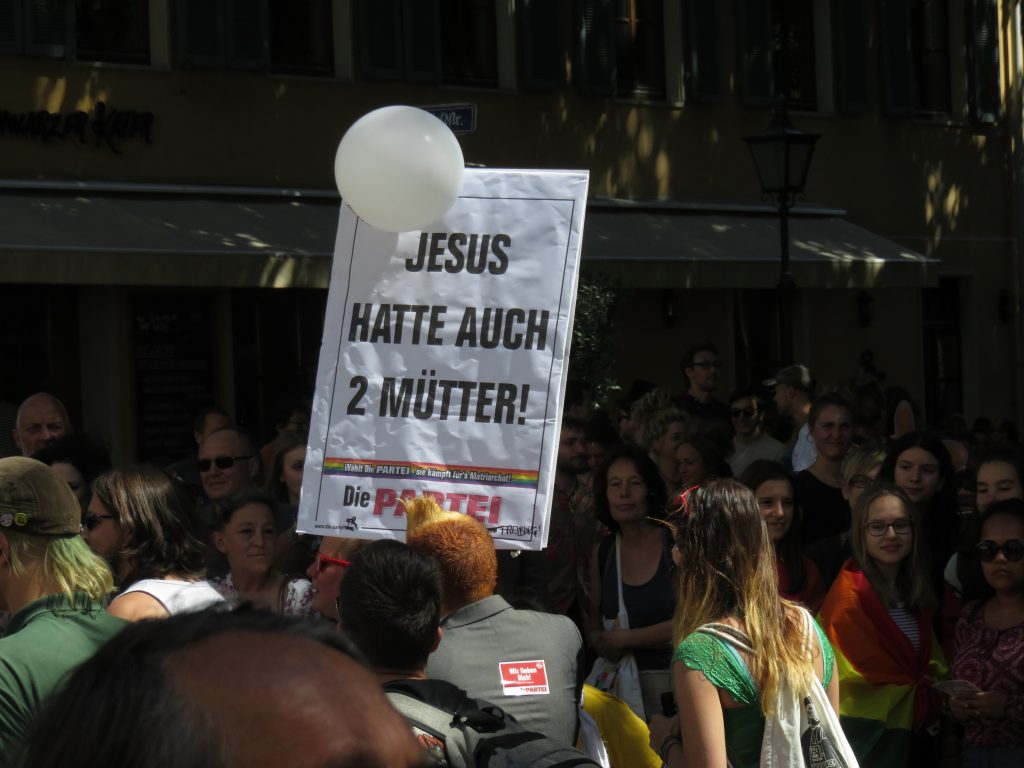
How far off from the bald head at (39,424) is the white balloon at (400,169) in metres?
2.90

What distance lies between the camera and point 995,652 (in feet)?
17.9

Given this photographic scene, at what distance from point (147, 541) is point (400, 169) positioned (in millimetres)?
1347

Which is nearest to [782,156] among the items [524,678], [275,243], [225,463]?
[275,243]

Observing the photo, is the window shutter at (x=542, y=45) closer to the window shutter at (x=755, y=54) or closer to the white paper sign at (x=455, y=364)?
the window shutter at (x=755, y=54)

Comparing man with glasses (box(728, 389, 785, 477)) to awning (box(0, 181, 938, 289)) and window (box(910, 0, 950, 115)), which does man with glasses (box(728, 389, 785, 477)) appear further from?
window (box(910, 0, 950, 115))

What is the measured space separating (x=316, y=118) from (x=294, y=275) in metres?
2.18

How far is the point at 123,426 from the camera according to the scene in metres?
14.1

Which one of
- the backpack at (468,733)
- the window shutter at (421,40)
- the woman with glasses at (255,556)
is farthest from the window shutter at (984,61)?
the backpack at (468,733)

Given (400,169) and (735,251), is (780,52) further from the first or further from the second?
(400,169)

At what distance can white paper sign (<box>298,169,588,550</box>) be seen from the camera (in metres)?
4.69

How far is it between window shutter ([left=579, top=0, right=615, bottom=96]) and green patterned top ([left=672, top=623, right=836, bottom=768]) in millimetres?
13619

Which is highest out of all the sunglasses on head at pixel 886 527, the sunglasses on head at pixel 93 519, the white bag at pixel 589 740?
the sunglasses on head at pixel 886 527

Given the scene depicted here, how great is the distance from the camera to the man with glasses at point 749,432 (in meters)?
9.04

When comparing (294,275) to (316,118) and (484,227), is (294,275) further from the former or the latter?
(484,227)
